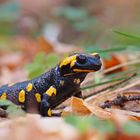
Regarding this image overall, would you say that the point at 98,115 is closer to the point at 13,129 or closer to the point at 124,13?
the point at 13,129

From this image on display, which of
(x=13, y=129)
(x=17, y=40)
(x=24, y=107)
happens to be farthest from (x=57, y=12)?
(x=13, y=129)

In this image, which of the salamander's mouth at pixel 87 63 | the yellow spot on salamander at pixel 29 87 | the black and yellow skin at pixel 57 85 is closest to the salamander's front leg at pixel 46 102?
the black and yellow skin at pixel 57 85

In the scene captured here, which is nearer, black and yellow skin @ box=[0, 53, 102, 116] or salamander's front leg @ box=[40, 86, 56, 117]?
salamander's front leg @ box=[40, 86, 56, 117]

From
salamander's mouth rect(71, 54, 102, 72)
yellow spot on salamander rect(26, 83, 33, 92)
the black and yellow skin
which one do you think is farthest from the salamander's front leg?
salamander's mouth rect(71, 54, 102, 72)

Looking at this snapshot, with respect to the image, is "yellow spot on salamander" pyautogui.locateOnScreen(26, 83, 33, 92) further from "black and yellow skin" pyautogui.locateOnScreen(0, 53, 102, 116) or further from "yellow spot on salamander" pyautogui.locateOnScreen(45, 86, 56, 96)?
"yellow spot on salamander" pyautogui.locateOnScreen(45, 86, 56, 96)

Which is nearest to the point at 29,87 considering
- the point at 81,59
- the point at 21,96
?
the point at 21,96

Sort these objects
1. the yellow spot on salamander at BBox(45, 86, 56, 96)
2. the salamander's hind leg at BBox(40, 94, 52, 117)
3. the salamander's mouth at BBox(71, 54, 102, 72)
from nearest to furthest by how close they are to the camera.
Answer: the salamander's hind leg at BBox(40, 94, 52, 117)
the salamander's mouth at BBox(71, 54, 102, 72)
the yellow spot on salamander at BBox(45, 86, 56, 96)

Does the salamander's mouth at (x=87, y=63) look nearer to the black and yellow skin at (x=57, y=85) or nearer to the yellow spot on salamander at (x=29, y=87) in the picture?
the black and yellow skin at (x=57, y=85)

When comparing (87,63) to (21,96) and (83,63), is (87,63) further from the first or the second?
(21,96)
